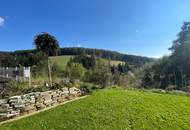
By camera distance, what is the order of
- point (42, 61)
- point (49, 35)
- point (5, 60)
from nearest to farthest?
1. point (49, 35)
2. point (42, 61)
3. point (5, 60)

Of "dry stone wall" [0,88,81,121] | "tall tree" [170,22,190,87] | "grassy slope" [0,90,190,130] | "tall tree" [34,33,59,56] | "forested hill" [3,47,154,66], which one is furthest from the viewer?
"forested hill" [3,47,154,66]

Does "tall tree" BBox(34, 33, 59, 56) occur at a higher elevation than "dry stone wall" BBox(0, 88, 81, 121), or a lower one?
higher

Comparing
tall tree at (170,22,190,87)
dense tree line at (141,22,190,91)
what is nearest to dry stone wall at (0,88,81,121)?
dense tree line at (141,22,190,91)

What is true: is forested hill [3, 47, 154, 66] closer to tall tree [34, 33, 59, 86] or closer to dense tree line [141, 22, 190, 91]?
dense tree line [141, 22, 190, 91]

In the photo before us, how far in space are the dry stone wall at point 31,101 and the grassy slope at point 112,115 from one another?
702 millimetres

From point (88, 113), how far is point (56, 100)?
2259 millimetres

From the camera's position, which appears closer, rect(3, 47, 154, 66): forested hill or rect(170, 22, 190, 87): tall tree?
rect(170, 22, 190, 87): tall tree

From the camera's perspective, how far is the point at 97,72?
43.1 metres

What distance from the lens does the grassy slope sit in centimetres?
1015

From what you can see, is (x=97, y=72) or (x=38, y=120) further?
(x=97, y=72)

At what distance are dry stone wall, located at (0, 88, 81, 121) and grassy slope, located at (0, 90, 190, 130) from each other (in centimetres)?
70

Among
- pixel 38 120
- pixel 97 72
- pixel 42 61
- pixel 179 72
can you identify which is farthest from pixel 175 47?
pixel 38 120

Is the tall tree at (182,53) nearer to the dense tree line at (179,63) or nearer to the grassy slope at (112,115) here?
the dense tree line at (179,63)

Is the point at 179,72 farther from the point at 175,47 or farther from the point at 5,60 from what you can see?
the point at 5,60
